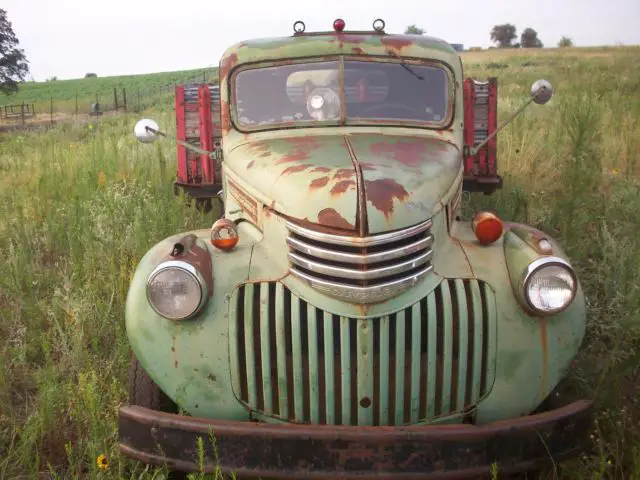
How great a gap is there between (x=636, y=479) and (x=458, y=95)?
263 cm

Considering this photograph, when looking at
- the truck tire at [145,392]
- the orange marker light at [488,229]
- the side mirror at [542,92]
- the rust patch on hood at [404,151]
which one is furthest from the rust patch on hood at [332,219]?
the side mirror at [542,92]

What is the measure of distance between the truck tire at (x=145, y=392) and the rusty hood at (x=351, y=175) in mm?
1025

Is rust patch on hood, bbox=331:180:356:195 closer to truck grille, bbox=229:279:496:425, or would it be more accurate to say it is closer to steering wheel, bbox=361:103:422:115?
truck grille, bbox=229:279:496:425

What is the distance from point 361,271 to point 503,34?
235 ft

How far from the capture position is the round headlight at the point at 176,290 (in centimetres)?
272

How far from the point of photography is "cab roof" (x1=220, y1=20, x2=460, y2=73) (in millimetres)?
4312

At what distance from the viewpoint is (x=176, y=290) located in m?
2.74

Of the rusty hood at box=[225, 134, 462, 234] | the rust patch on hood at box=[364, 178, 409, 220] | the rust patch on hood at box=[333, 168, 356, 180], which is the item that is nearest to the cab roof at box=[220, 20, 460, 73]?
the rusty hood at box=[225, 134, 462, 234]

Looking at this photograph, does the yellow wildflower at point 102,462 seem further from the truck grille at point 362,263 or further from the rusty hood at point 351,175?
the rusty hood at point 351,175

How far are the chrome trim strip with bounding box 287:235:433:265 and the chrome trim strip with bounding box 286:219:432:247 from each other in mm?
43

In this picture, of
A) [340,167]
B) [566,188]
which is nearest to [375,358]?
[340,167]

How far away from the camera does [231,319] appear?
274 cm

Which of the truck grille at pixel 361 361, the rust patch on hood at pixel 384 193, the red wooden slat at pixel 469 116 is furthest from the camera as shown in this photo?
the red wooden slat at pixel 469 116

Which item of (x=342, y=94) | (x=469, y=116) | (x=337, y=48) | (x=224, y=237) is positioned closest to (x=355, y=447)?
(x=224, y=237)
